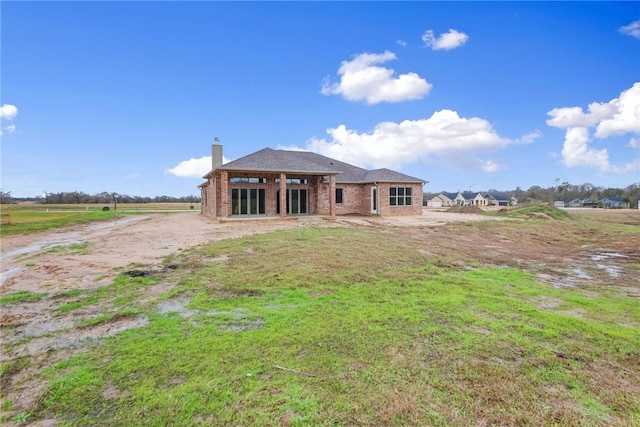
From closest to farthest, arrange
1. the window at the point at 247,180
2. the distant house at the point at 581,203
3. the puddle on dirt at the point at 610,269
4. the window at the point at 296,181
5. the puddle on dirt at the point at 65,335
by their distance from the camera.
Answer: the puddle on dirt at the point at 65,335 → the puddle on dirt at the point at 610,269 → the window at the point at 247,180 → the window at the point at 296,181 → the distant house at the point at 581,203

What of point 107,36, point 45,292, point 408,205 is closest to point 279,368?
point 45,292

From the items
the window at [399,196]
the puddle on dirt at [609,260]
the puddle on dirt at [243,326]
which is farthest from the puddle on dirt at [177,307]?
the window at [399,196]

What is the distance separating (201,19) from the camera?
1656 cm

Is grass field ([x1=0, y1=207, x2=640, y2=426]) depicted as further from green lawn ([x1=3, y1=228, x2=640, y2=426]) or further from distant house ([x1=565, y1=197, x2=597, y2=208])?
distant house ([x1=565, y1=197, x2=597, y2=208])

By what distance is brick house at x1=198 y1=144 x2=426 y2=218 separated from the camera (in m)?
18.3

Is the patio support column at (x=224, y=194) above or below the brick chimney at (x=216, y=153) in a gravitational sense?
below

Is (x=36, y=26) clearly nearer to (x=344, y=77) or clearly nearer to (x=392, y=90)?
(x=344, y=77)

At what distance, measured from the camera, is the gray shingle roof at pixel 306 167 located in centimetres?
1801

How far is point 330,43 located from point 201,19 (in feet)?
28.9

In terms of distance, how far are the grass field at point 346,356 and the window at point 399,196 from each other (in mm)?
17603

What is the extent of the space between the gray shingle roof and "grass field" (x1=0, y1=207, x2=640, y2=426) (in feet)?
42.2

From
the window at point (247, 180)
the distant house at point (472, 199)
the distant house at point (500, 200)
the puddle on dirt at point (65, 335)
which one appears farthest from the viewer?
the distant house at point (500, 200)

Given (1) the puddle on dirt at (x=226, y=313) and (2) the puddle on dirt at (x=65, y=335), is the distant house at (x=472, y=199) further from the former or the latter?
(2) the puddle on dirt at (x=65, y=335)

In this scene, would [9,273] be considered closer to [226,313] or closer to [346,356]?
[226,313]
